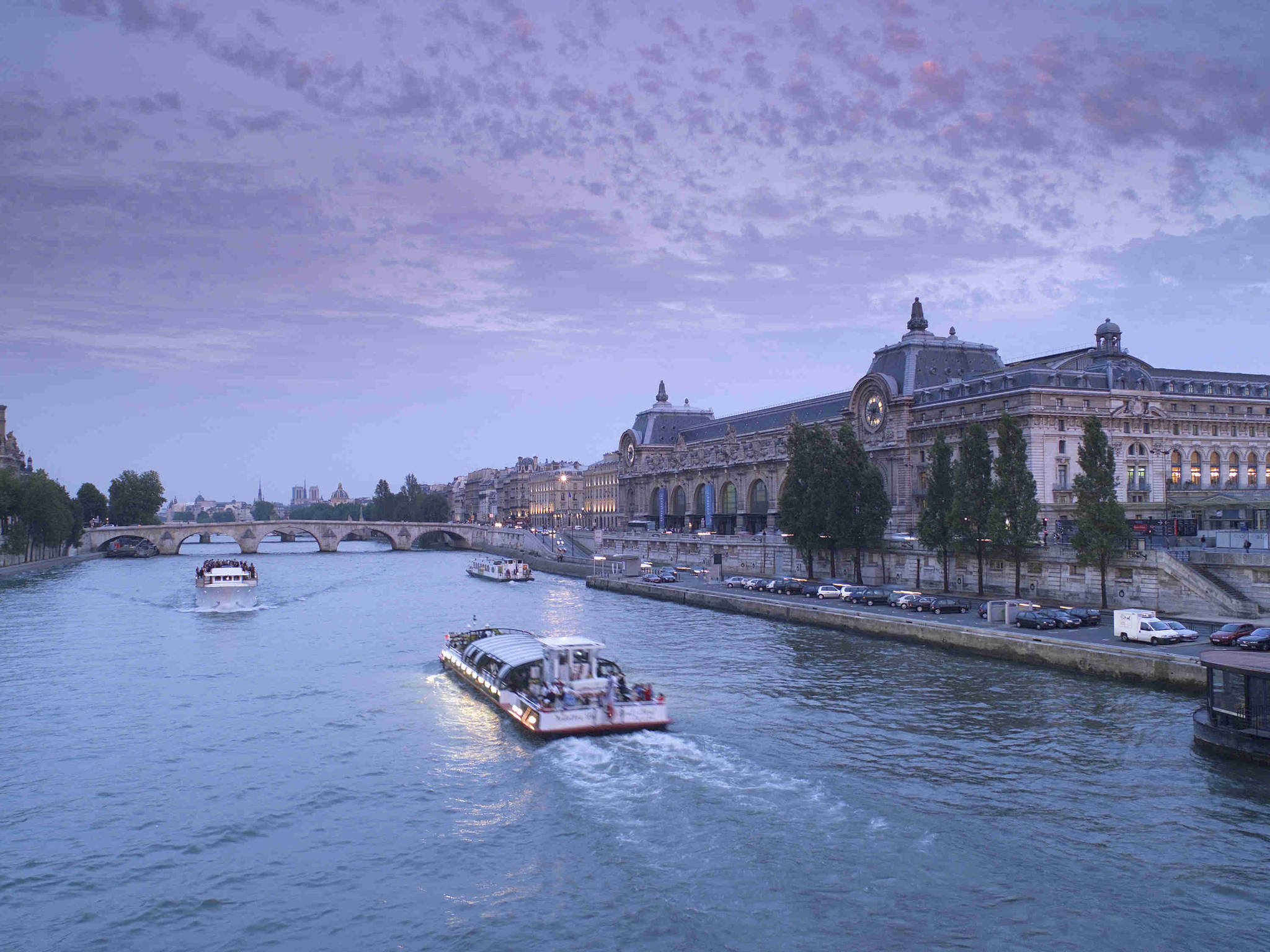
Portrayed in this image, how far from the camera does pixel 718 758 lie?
29.4 metres

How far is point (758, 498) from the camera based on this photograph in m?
120

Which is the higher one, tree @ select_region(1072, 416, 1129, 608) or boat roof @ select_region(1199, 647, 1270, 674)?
tree @ select_region(1072, 416, 1129, 608)

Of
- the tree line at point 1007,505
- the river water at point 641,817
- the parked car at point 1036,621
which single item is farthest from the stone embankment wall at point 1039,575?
the river water at point 641,817

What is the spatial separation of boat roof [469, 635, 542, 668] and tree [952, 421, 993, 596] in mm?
28652

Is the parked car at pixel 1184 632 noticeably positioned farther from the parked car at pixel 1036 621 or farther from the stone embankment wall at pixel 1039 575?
the stone embankment wall at pixel 1039 575

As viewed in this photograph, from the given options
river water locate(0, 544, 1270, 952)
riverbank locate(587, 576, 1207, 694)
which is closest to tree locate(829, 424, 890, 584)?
riverbank locate(587, 576, 1207, 694)

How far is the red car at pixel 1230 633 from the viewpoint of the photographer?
39000mm

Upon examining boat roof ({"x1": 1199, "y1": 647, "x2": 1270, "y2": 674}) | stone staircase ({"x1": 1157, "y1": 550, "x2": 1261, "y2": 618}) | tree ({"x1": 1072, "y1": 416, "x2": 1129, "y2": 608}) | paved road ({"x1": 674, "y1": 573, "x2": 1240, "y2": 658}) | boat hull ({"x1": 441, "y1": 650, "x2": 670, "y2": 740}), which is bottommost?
boat hull ({"x1": 441, "y1": 650, "x2": 670, "y2": 740})

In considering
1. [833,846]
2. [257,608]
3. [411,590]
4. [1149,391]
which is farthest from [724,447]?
[833,846]

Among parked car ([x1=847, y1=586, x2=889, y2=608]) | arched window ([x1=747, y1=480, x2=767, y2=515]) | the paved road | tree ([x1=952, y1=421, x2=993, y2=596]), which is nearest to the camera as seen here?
the paved road

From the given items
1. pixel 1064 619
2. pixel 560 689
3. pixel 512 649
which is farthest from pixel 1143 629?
pixel 512 649

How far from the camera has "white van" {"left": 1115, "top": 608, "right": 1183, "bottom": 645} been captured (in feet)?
134

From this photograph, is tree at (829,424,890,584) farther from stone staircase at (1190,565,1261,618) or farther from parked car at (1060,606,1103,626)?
stone staircase at (1190,565,1261,618)

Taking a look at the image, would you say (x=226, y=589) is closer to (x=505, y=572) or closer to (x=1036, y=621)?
(x=505, y=572)
